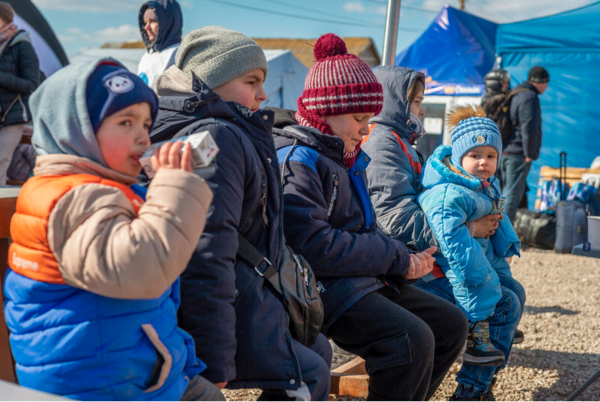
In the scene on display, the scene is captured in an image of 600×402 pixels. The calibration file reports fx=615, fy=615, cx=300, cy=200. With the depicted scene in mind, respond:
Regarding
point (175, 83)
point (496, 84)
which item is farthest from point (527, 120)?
point (175, 83)

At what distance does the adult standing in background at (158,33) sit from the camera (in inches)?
180

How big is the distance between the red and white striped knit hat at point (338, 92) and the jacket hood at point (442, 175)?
0.64m

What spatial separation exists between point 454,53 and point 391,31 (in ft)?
24.7

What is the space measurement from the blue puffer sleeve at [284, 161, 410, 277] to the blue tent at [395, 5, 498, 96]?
9.31 m

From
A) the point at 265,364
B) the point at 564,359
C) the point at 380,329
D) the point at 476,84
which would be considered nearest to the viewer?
the point at 265,364

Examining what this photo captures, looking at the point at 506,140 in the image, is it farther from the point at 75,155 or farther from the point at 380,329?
the point at 75,155

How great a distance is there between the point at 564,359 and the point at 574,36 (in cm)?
740

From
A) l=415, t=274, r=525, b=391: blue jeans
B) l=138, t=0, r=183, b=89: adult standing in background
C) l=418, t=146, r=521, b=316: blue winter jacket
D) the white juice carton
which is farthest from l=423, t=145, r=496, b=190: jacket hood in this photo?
l=138, t=0, r=183, b=89: adult standing in background

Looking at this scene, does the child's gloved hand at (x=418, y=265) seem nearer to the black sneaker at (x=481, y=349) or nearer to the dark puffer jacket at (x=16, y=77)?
the black sneaker at (x=481, y=349)

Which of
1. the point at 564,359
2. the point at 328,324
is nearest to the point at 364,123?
the point at 328,324

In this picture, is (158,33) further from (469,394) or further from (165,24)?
(469,394)

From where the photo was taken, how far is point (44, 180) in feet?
4.75

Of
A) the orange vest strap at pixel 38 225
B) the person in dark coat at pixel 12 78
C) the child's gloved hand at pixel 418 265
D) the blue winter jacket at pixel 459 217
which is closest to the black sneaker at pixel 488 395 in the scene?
the blue winter jacket at pixel 459 217

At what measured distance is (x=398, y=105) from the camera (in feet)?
11.0
